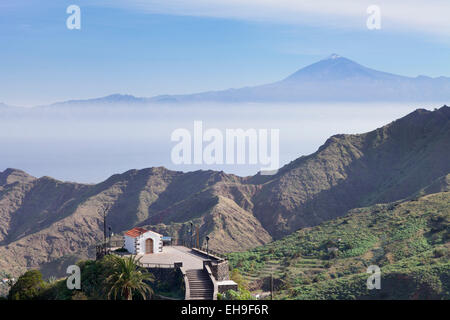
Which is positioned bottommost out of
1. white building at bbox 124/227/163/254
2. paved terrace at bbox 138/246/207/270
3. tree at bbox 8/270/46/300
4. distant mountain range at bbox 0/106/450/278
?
tree at bbox 8/270/46/300

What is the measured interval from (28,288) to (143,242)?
913 cm

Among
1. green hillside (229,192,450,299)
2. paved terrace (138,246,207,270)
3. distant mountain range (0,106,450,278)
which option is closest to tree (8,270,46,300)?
paved terrace (138,246,207,270)

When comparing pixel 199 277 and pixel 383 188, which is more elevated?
pixel 383 188

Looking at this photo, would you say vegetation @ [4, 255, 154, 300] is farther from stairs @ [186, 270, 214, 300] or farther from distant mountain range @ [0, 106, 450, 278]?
distant mountain range @ [0, 106, 450, 278]

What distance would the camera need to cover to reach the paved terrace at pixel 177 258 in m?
45.4

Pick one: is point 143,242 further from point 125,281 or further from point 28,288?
point 125,281

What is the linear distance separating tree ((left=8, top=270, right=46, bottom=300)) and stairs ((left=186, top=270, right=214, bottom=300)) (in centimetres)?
1210

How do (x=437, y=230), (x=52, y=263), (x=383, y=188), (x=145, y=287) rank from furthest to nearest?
1. (x=383, y=188)
2. (x=52, y=263)
3. (x=437, y=230)
4. (x=145, y=287)

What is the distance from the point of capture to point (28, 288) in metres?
46.5

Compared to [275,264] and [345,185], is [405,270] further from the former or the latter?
[345,185]

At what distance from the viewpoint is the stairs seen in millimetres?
39188
